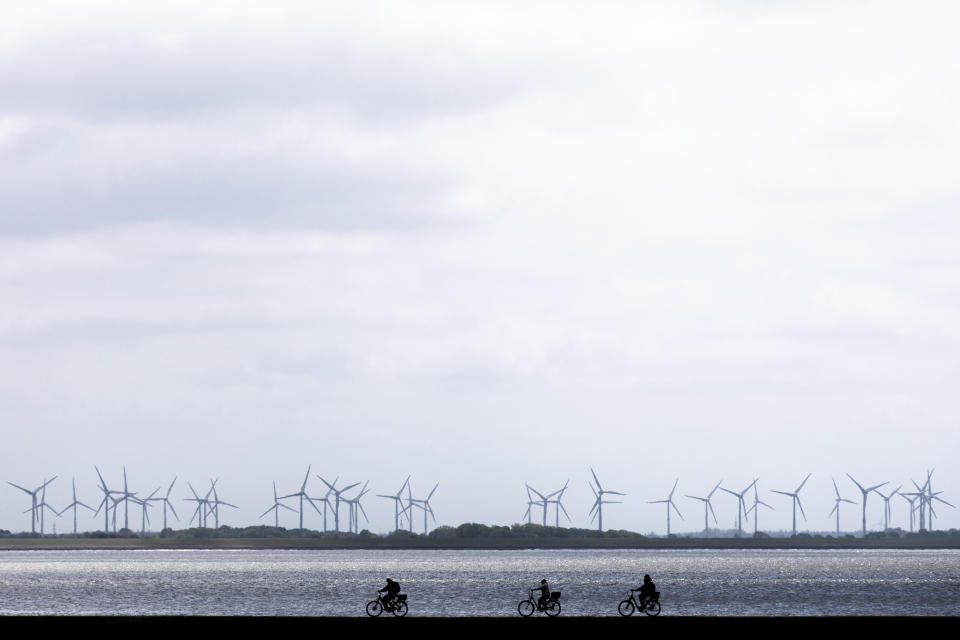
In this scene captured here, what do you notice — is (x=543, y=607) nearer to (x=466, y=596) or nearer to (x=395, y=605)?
(x=395, y=605)

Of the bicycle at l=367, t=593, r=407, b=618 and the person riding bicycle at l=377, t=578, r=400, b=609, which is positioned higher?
the person riding bicycle at l=377, t=578, r=400, b=609

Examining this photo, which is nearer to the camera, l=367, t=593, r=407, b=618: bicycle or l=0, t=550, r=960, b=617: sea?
l=367, t=593, r=407, b=618: bicycle

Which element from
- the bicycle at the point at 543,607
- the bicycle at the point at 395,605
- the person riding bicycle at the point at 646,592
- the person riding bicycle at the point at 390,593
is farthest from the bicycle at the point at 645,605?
the person riding bicycle at the point at 390,593

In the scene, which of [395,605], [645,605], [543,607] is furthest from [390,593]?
[645,605]

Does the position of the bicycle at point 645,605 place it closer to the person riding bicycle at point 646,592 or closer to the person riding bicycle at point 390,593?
the person riding bicycle at point 646,592

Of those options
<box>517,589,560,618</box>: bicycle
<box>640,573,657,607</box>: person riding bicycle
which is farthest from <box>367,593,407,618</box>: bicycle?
<box>640,573,657,607</box>: person riding bicycle
